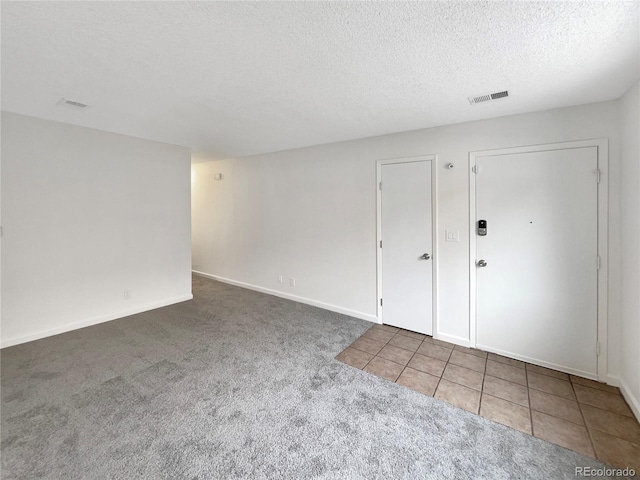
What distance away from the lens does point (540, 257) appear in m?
2.59

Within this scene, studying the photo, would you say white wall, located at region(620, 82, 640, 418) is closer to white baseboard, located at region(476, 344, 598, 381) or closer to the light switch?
white baseboard, located at region(476, 344, 598, 381)

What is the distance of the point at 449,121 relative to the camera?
9.56 ft

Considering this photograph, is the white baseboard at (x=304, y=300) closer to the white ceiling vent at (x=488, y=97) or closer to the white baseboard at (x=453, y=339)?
the white baseboard at (x=453, y=339)

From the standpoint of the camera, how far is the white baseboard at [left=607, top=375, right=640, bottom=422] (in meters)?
1.94

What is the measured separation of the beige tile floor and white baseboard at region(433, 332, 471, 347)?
62 millimetres

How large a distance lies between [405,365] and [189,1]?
3116mm

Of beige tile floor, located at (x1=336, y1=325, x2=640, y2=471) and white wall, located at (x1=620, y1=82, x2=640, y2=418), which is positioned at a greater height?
white wall, located at (x1=620, y1=82, x2=640, y2=418)

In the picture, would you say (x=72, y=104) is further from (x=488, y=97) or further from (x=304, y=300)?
(x=488, y=97)

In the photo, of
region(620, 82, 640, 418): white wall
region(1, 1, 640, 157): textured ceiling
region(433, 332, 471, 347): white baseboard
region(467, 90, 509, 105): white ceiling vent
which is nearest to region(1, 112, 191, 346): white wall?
region(1, 1, 640, 157): textured ceiling

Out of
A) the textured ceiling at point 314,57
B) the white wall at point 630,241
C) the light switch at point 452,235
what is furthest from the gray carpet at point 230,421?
the textured ceiling at point 314,57

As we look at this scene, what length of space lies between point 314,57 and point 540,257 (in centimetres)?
269

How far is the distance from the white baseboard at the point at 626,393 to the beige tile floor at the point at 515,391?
42mm

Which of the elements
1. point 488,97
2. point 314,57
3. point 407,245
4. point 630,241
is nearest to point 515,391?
→ point 630,241

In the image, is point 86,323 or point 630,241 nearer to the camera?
point 630,241
